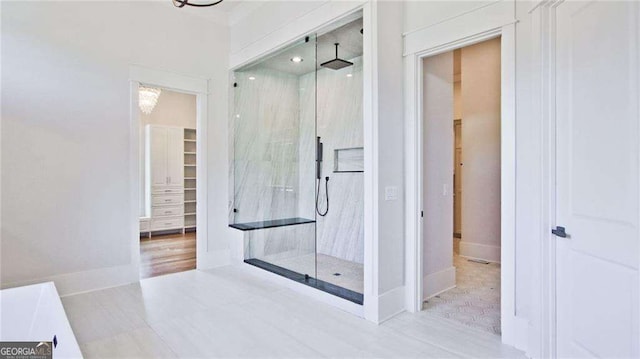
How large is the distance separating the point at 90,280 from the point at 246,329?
7.04 ft

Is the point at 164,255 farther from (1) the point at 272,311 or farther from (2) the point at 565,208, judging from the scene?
(2) the point at 565,208

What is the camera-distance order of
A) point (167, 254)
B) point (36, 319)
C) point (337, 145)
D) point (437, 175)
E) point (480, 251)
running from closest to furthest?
point (36, 319) → point (437, 175) → point (337, 145) → point (480, 251) → point (167, 254)

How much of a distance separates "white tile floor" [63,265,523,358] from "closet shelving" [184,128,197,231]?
3683 mm

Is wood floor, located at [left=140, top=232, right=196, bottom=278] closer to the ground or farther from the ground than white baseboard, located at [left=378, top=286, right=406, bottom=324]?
closer to the ground

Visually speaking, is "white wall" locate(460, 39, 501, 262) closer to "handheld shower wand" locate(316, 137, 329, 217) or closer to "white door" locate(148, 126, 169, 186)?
"handheld shower wand" locate(316, 137, 329, 217)

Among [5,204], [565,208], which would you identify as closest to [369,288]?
[565,208]

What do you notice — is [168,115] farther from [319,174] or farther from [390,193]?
[390,193]

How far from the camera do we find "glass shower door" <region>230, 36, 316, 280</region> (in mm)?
4703

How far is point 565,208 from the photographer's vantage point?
2.07 m

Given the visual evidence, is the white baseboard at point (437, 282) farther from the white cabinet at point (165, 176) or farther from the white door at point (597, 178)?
the white cabinet at point (165, 176)

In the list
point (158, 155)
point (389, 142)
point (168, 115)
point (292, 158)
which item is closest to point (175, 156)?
point (158, 155)

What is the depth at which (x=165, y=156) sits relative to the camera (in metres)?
6.83

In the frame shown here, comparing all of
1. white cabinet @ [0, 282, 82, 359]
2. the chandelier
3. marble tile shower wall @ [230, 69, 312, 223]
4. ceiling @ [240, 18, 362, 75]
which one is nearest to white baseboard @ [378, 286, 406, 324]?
white cabinet @ [0, 282, 82, 359]

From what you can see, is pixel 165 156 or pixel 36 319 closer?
pixel 36 319
